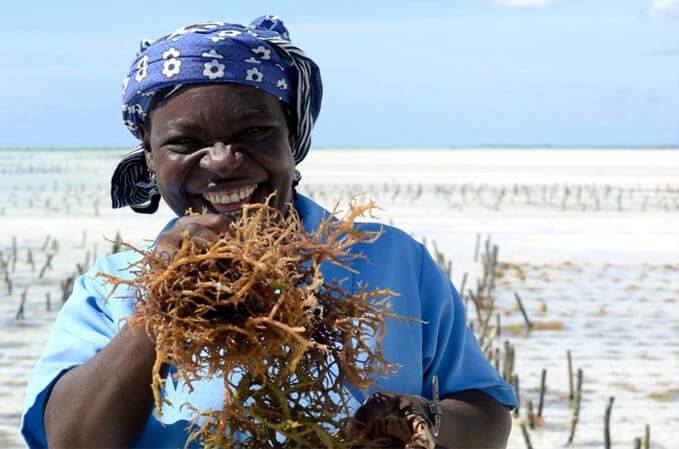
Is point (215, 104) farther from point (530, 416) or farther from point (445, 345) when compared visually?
point (530, 416)

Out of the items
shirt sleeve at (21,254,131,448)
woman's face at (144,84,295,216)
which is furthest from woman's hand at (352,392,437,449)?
shirt sleeve at (21,254,131,448)

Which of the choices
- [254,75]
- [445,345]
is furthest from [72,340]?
[445,345]

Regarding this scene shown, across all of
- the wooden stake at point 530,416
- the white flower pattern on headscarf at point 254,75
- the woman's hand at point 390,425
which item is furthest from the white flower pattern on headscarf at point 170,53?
the wooden stake at point 530,416

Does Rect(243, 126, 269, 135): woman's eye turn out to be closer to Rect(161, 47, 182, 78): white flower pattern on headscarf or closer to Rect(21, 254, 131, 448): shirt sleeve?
Rect(161, 47, 182, 78): white flower pattern on headscarf

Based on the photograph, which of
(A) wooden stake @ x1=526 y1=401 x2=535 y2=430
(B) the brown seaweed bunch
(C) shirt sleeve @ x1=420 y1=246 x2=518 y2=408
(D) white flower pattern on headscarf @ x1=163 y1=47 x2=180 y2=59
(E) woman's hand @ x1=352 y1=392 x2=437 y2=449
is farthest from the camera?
(A) wooden stake @ x1=526 y1=401 x2=535 y2=430

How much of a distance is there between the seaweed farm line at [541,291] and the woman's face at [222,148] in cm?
25

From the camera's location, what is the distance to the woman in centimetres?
183

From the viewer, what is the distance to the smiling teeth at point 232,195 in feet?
6.65

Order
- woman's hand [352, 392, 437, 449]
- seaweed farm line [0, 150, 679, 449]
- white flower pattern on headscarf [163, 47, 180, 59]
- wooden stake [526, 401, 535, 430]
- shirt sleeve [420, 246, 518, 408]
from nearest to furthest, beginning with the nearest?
1. woman's hand [352, 392, 437, 449]
2. white flower pattern on headscarf [163, 47, 180, 59]
3. shirt sleeve [420, 246, 518, 408]
4. wooden stake [526, 401, 535, 430]
5. seaweed farm line [0, 150, 679, 449]

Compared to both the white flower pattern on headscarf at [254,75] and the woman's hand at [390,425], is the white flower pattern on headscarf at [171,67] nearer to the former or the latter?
the white flower pattern on headscarf at [254,75]

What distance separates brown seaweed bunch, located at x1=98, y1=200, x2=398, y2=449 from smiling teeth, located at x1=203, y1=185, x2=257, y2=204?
294 mm

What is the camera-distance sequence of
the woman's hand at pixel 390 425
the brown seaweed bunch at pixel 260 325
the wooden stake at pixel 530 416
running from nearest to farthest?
the brown seaweed bunch at pixel 260 325 → the woman's hand at pixel 390 425 → the wooden stake at pixel 530 416

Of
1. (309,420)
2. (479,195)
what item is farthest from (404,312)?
(479,195)

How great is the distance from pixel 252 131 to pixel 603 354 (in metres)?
6.50
